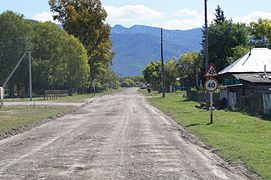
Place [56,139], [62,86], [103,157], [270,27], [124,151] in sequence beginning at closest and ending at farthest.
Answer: [103,157] → [124,151] → [56,139] → [270,27] → [62,86]

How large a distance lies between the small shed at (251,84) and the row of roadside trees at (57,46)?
39.0 metres

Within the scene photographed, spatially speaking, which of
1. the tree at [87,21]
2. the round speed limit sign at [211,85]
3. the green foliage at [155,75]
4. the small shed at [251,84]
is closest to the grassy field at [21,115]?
the round speed limit sign at [211,85]

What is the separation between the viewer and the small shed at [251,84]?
1336 inches

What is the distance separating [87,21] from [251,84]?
5296 cm

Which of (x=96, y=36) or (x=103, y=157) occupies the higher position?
(x=96, y=36)

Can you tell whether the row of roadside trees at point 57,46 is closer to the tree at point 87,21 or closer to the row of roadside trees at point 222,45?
the tree at point 87,21

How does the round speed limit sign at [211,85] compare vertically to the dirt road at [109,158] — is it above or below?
above

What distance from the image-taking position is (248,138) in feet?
63.8

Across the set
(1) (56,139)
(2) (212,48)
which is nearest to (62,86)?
(2) (212,48)

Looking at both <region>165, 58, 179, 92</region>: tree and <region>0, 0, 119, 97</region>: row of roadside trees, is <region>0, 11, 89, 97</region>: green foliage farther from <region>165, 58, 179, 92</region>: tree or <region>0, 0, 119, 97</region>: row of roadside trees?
<region>165, 58, 179, 92</region>: tree

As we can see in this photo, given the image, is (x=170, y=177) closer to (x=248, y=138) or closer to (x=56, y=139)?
(x=248, y=138)

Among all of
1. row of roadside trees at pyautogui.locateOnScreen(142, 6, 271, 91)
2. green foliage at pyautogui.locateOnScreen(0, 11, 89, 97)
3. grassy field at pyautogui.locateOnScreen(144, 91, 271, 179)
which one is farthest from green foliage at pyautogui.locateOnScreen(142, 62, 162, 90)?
grassy field at pyautogui.locateOnScreen(144, 91, 271, 179)

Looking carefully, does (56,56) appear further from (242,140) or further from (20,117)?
(242,140)

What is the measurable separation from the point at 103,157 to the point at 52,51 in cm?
7557
